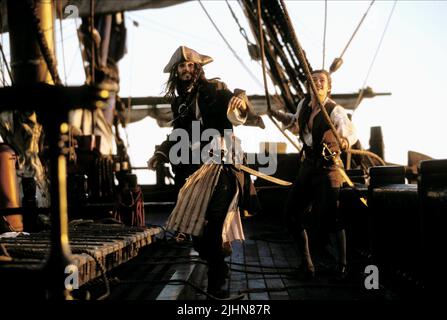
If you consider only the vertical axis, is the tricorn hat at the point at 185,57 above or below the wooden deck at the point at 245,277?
above

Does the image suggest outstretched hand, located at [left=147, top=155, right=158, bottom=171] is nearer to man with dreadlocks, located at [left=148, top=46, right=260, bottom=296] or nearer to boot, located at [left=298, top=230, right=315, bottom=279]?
man with dreadlocks, located at [left=148, top=46, right=260, bottom=296]

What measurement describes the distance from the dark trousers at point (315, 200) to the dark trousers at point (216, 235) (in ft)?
3.96

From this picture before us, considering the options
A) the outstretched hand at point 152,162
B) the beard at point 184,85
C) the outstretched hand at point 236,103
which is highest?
the beard at point 184,85

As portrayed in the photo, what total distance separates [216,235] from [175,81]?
166 cm

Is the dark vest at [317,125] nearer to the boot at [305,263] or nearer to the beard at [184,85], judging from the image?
the boot at [305,263]

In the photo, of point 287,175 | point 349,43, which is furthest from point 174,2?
point 349,43

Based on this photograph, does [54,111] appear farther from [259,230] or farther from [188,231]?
[259,230]

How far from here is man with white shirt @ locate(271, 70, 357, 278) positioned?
449cm

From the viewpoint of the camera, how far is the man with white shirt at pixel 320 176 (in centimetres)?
449

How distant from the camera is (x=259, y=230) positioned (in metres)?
8.62

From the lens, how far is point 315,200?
4715 mm

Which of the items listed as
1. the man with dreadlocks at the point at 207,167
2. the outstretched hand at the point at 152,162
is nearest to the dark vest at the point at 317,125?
the man with dreadlocks at the point at 207,167

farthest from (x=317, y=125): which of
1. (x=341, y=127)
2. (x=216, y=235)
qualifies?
(x=216, y=235)

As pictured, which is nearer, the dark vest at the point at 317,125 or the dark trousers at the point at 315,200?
the dark trousers at the point at 315,200
